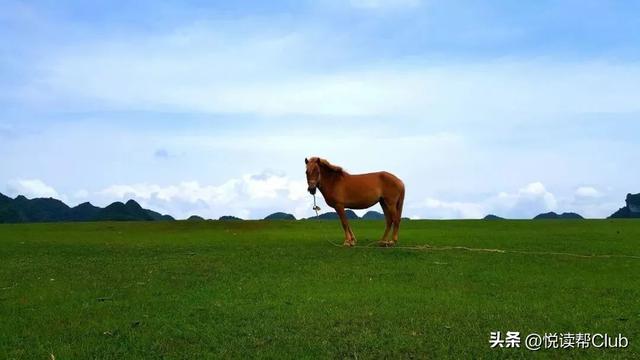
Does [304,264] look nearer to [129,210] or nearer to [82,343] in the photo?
[82,343]

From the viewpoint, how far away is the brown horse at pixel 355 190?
57.8 ft

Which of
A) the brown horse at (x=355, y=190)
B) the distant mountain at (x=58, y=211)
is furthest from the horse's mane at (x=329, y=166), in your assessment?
the distant mountain at (x=58, y=211)

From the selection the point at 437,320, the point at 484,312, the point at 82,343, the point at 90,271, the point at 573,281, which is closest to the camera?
the point at 82,343

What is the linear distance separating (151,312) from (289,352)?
296cm

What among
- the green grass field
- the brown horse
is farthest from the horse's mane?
the green grass field

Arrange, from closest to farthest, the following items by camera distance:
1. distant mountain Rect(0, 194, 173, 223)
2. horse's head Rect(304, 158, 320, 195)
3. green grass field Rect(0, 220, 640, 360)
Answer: green grass field Rect(0, 220, 640, 360), horse's head Rect(304, 158, 320, 195), distant mountain Rect(0, 194, 173, 223)

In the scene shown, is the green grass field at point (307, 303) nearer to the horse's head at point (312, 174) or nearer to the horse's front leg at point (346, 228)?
the horse's front leg at point (346, 228)

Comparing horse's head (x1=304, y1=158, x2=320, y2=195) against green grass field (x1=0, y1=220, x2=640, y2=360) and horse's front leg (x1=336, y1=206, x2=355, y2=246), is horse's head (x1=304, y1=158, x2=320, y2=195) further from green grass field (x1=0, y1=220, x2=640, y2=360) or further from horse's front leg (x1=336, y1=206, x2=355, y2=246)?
green grass field (x1=0, y1=220, x2=640, y2=360)

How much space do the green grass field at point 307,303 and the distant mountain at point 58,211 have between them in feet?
131

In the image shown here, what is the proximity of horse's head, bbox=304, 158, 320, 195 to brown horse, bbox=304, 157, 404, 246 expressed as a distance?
9.5 inches

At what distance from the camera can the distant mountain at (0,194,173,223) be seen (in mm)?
62191

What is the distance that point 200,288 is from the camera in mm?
10719

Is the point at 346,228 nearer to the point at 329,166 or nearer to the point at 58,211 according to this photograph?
the point at 329,166

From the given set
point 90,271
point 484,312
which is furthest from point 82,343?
point 90,271
